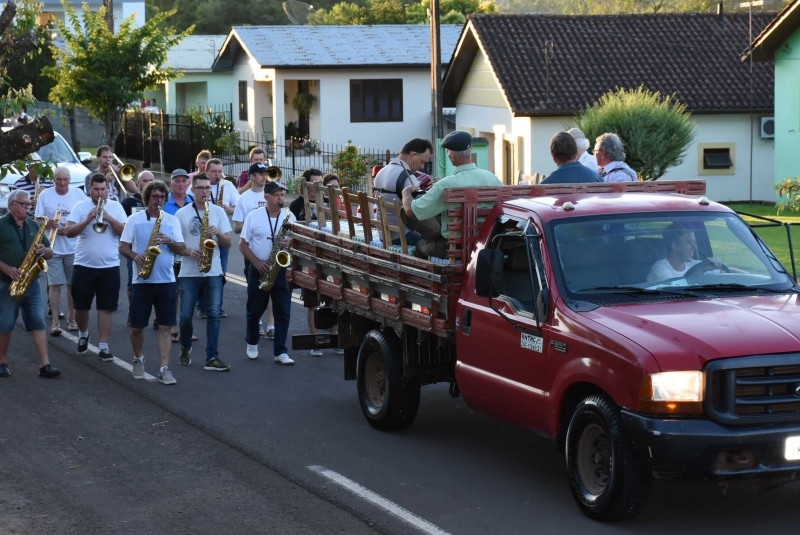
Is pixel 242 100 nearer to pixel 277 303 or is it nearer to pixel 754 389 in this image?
pixel 277 303

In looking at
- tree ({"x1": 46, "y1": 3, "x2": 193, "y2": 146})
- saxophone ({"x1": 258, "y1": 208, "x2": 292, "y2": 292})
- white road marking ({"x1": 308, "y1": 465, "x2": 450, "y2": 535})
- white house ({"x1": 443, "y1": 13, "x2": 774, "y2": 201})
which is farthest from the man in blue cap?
tree ({"x1": 46, "y1": 3, "x2": 193, "y2": 146})

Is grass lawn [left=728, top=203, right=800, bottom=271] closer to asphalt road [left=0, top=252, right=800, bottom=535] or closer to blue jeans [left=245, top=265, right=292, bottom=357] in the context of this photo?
blue jeans [left=245, top=265, right=292, bottom=357]

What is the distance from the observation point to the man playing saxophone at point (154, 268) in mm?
12891

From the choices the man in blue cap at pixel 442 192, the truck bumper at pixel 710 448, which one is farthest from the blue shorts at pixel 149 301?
the truck bumper at pixel 710 448

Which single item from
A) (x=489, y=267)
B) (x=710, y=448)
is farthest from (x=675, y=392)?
(x=489, y=267)

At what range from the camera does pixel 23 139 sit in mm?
10719

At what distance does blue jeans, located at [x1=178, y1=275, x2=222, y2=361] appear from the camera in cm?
1328

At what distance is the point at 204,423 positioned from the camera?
1110 cm

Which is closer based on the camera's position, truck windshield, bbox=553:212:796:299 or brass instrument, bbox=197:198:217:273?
truck windshield, bbox=553:212:796:299

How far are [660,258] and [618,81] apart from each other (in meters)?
26.5

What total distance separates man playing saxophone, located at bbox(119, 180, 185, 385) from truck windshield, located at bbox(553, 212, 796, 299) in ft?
17.6

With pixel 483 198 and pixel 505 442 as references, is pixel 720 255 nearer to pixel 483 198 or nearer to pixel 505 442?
pixel 483 198

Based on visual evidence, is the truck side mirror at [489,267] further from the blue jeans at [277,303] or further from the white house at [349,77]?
the white house at [349,77]

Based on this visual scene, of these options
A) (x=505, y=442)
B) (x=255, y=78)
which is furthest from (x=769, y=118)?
(x=505, y=442)
